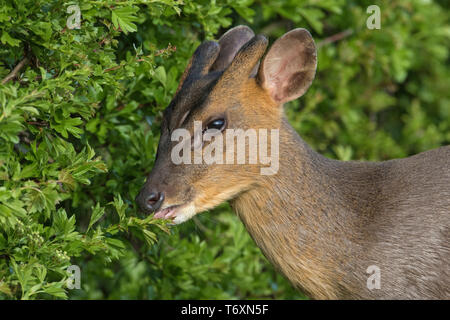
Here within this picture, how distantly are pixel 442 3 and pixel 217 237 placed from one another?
394cm

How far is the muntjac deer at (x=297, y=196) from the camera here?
Answer: 321 cm

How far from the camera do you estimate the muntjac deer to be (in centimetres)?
321

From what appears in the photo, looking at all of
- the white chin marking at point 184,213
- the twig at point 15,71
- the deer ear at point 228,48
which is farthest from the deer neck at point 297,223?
the twig at point 15,71

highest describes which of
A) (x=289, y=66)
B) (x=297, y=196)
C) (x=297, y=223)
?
(x=289, y=66)

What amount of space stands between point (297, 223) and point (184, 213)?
1.72 feet

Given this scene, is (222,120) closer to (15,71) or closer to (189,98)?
(189,98)

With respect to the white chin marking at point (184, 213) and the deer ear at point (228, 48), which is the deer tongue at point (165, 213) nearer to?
the white chin marking at point (184, 213)

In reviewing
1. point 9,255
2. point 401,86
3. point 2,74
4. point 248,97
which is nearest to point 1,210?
point 9,255

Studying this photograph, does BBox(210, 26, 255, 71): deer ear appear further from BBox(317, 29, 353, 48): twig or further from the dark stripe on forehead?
BBox(317, 29, 353, 48): twig

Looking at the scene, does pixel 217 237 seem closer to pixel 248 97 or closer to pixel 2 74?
pixel 248 97

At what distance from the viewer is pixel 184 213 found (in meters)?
3.18

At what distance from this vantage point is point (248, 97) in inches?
132

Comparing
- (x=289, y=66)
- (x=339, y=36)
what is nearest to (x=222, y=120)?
(x=289, y=66)

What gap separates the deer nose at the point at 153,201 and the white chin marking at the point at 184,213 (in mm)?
93
